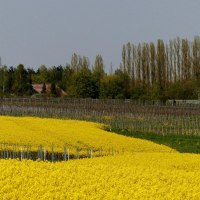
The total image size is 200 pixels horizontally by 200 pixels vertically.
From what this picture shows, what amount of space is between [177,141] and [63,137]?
15242mm

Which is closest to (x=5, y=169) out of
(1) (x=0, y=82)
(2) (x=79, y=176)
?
(2) (x=79, y=176)

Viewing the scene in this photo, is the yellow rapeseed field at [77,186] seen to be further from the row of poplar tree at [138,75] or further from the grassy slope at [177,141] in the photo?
the row of poplar tree at [138,75]

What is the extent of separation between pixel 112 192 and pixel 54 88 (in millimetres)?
117416

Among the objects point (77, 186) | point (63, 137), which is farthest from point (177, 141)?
point (77, 186)

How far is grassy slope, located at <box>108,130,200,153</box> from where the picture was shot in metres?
50.7

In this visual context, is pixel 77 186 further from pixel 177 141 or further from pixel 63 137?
pixel 177 141

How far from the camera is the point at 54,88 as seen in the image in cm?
12862

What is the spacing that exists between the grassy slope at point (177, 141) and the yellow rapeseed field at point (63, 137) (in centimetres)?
577

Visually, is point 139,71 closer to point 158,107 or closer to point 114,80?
point 114,80

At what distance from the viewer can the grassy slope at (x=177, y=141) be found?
166 ft

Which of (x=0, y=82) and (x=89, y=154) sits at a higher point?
(x=0, y=82)

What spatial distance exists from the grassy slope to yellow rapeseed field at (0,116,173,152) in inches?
227

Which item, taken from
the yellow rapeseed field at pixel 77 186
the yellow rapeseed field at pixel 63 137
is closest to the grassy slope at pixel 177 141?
the yellow rapeseed field at pixel 63 137

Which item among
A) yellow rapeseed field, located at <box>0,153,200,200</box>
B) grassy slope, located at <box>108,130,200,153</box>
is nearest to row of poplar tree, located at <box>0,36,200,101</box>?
grassy slope, located at <box>108,130,200,153</box>
